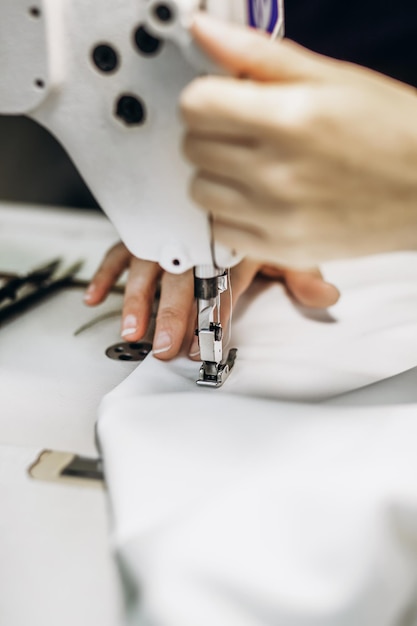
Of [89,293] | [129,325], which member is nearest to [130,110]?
A: [129,325]

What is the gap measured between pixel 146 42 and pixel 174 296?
0.35 meters

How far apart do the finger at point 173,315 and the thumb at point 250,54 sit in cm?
32

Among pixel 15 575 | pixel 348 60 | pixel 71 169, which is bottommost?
pixel 71 169

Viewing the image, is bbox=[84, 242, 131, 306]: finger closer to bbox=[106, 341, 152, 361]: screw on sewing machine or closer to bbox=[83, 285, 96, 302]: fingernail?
bbox=[83, 285, 96, 302]: fingernail

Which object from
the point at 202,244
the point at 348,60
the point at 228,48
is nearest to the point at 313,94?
the point at 228,48

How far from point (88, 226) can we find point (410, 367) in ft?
2.85

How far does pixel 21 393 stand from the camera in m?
0.77

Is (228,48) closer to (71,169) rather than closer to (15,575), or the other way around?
(15,575)

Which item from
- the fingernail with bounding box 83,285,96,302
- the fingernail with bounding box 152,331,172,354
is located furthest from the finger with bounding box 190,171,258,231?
the fingernail with bounding box 83,285,96,302

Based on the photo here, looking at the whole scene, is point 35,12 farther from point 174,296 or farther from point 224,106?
point 174,296

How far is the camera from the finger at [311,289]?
91 cm

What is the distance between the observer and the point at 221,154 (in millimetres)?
569

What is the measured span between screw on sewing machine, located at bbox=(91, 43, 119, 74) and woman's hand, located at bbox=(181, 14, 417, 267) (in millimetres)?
84

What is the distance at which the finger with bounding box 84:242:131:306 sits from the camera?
1.03 meters
